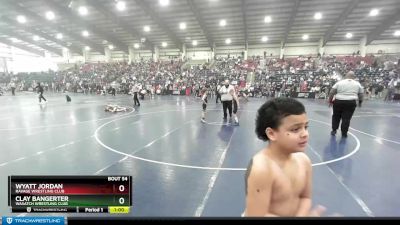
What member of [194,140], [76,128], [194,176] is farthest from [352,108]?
[76,128]

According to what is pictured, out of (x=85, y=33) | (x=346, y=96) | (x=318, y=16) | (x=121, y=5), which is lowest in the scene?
(x=346, y=96)

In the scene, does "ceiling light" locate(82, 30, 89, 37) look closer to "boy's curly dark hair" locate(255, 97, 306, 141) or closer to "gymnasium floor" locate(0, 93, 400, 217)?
"gymnasium floor" locate(0, 93, 400, 217)

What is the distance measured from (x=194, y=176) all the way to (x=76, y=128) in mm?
6408

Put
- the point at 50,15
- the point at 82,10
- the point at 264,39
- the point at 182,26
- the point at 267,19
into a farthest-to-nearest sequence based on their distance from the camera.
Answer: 1. the point at 264,39
2. the point at 182,26
3. the point at 50,15
4. the point at 267,19
5. the point at 82,10

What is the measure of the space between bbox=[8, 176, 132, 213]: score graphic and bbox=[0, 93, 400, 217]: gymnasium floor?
6.30 feet

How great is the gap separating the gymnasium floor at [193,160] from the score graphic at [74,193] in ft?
6.30

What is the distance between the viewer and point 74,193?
5.23 feet

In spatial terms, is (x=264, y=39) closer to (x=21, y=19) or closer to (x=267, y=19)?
(x=267, y=19)

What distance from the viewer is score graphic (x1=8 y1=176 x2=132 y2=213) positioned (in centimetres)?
156

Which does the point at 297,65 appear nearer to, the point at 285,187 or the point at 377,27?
the point at 377,27

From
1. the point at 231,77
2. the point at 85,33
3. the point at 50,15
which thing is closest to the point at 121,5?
the point at 50,15

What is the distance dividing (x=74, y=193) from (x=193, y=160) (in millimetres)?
4104

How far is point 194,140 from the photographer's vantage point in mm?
7383

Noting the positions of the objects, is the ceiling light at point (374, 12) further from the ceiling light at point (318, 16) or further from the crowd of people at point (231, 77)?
the crowd of people at point (231, 77)
